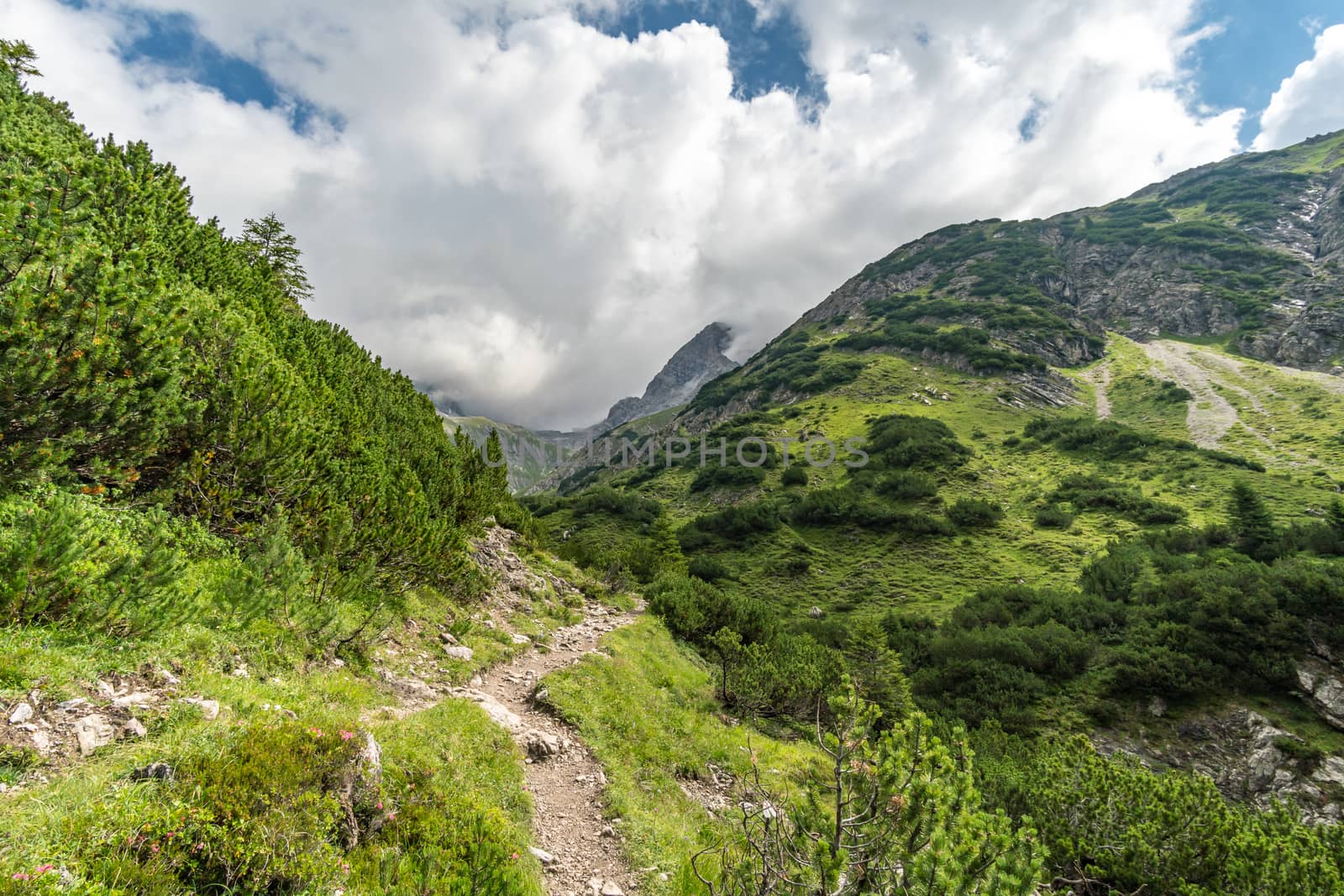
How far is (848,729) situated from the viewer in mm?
4449

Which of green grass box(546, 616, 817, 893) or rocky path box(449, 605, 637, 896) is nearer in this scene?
rocky path box(449, 605, 637, 896)

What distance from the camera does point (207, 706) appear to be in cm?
514

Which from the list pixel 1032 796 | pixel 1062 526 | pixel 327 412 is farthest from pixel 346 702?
pixel 1062 526

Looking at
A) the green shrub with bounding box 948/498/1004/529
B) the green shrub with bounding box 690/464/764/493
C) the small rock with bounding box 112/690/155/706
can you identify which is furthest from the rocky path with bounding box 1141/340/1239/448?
the small rock with bounding box 112/690/155/706

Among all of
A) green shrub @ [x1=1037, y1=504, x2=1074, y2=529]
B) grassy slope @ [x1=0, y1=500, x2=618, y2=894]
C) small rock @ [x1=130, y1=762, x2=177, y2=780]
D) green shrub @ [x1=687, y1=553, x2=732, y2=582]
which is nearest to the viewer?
grassy slope @ [x1=0, y1=500, x2=618, y2=894]

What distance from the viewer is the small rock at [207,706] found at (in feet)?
16.6

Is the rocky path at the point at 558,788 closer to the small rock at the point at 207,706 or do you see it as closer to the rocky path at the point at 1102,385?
the small rock at the point at 207,706

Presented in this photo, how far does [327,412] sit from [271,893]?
12994mm

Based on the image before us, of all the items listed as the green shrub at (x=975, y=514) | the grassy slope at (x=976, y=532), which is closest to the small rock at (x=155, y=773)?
the grassy slope at (x=976, y=532)

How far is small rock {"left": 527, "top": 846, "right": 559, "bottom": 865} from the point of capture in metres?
6.36

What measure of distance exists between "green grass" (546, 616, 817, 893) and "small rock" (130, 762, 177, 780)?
213 inches

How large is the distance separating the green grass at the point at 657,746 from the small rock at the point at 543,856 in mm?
1123

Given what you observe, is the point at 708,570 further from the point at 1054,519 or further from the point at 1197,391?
the point at 1197,391

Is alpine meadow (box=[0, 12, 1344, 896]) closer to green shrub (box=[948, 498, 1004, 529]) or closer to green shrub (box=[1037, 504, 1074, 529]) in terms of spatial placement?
green shrub (box=[1037, 504, 1074, 529])
